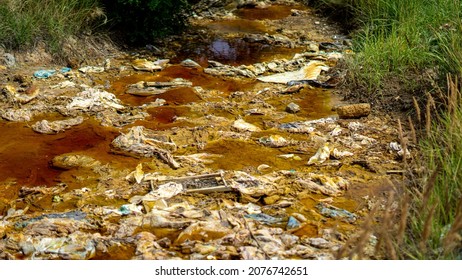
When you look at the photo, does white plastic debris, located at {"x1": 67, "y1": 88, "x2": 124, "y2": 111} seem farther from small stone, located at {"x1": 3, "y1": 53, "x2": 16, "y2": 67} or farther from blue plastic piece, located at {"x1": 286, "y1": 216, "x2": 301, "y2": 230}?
blue plastic piece, located at {"x1": 286, "y1": 216, "x2": 301, "y2": 230}

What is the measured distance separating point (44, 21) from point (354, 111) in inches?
127

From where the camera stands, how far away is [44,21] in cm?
570

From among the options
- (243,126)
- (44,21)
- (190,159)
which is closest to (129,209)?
(190,159)

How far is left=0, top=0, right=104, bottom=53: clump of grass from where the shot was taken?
215 inches

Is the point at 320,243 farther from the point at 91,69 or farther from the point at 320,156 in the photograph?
the point at 91,69

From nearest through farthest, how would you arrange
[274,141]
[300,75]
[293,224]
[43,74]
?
[293,224]
[274,141]
[43,74]
[300,75]

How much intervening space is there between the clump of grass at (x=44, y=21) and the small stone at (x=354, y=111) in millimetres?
2932

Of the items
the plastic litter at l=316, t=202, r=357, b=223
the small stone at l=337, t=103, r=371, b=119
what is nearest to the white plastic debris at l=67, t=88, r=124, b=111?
the small stone at l=337, t=103, r=371, b=119

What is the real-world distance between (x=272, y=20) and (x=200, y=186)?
15.7ft

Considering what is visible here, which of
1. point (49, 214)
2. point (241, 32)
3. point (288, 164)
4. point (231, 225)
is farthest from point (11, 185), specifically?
point (241, 32)

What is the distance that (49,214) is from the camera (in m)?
3.21
